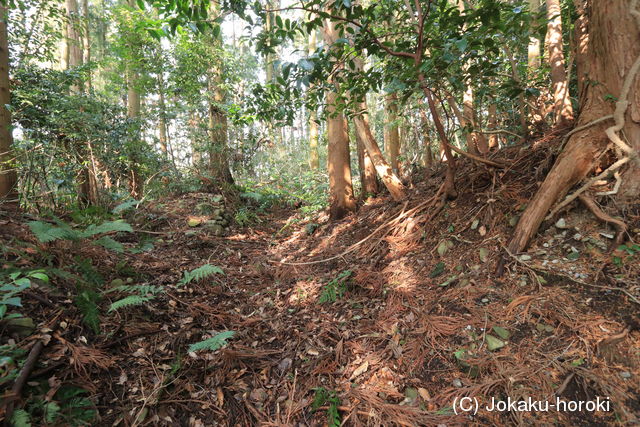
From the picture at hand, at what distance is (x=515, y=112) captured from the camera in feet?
17.8

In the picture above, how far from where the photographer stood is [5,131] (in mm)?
4113

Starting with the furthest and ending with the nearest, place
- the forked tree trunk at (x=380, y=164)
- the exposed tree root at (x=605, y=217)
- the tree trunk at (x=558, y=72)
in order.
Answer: the forked tree trunk at (x=380, y=164), the tree trunk at (x=558, y=72), the exposed tree root at (x=605, y=217)

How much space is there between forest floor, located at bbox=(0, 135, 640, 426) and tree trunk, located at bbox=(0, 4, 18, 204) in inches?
47.7

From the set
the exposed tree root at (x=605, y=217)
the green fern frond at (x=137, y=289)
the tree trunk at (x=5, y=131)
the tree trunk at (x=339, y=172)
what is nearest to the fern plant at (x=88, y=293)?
the green fern frond at (x=137, y=289)

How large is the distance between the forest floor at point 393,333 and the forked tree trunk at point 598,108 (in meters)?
0.22

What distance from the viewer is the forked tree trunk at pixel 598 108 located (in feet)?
7.31

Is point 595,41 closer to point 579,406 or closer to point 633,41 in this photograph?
point 633,41

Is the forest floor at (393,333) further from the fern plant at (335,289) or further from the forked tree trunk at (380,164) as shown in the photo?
the forked tree trunk at (380,164)

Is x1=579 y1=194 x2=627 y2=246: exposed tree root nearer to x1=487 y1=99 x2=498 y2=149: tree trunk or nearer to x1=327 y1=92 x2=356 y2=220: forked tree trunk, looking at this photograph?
x1=487 y1=99 x2=498 y2=149: tree trunk

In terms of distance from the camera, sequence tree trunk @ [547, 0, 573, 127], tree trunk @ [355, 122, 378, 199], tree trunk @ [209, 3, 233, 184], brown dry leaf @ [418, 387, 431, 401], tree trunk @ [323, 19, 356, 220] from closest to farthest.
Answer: brown dry leaf @ [418, 387, 431, 401] < tree trunk @ [547, 0, 573, 127] < tree trunk @ [323, 19, 356, 220] < tree trunk @ [355, 122, 378, 199] < tree trunk @ [209, 3, 233, 184]

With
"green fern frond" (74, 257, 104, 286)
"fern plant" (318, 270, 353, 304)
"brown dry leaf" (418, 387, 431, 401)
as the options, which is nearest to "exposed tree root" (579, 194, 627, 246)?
"brown dry leaf" (418, 387, 431, 401)

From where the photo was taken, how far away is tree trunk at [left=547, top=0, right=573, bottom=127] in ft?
11.3

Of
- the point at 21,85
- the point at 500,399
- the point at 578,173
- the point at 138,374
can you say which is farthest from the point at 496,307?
the point at 21,85

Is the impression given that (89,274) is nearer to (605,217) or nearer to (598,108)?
(605,217)
